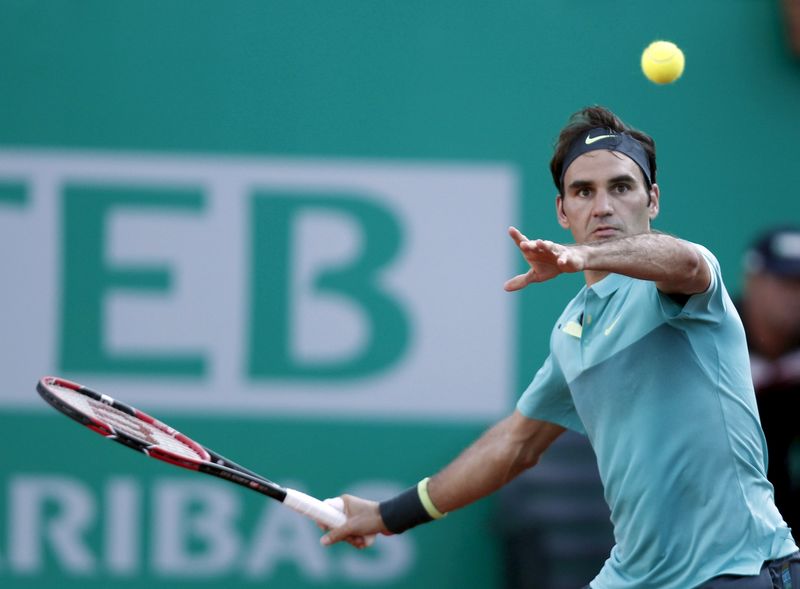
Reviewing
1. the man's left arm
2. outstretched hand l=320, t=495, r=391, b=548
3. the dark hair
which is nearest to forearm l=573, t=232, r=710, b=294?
the man's left arm

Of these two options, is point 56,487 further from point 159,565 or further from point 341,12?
point 341,12

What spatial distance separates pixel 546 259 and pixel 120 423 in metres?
1.50

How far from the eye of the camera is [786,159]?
5516mm

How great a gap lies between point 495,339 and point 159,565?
58.2 inches

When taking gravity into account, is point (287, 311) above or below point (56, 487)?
above

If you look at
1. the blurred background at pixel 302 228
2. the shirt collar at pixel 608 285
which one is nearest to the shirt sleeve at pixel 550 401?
the shirt collar at pixel 608 285

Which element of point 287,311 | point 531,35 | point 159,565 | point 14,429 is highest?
point 531,35

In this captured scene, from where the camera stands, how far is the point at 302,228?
18.0 ft

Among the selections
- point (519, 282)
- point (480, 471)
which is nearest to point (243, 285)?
point (480, 471)

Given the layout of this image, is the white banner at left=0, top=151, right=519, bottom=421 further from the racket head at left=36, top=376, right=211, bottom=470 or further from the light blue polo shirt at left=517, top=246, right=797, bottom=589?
the light blue polo shirt at left=517, top=246, right=797, bottom=589

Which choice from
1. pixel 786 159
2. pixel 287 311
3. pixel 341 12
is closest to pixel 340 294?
pixel 287 311

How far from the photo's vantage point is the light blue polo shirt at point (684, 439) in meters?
3.07

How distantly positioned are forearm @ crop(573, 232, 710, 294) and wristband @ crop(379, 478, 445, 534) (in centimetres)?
108

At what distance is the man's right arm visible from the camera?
3.68 metres
